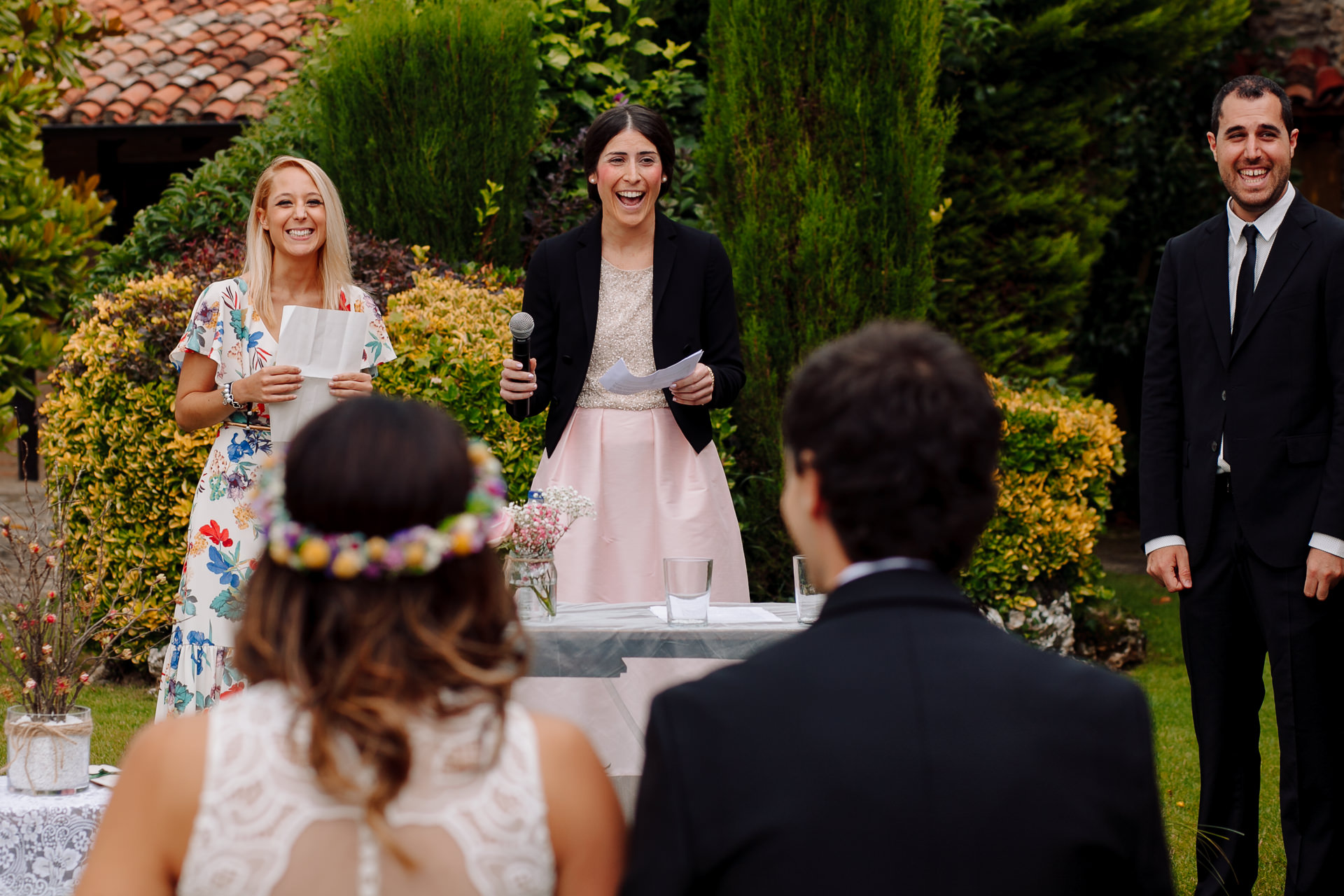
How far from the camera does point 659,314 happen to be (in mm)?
4000

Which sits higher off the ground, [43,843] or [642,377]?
[642,377]

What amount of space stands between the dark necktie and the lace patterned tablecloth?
3.16 m

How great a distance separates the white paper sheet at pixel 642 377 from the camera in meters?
3.51

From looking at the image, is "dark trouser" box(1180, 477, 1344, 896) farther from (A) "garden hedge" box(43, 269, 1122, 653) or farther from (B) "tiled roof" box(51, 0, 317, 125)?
(B) "tiled roof" box(51, 0, 317, 125)

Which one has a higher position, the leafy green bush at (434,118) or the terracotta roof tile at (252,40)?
the terracotta roof tile at (252,40)

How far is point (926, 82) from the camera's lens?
6.49 m

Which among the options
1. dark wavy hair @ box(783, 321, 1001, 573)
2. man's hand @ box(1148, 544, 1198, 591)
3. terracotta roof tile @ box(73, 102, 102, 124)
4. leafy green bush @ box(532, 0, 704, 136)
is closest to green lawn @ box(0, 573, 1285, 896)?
man's hand @ box(1148, 544, 1198, 591)

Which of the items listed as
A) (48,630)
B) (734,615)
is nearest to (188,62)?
(48,630)

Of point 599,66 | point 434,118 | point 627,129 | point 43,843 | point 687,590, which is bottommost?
point 43,843

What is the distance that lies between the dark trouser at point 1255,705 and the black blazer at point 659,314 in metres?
1.49

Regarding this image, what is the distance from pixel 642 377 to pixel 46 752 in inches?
67.7

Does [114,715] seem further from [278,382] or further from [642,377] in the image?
[642,377]

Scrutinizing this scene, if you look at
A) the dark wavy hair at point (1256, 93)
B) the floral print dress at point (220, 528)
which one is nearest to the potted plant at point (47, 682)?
the floral print dress at point (220, 528)

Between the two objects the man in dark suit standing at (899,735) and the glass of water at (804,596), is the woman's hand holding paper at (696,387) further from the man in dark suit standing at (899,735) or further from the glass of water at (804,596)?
the man in dark suit standing at (899,735)
